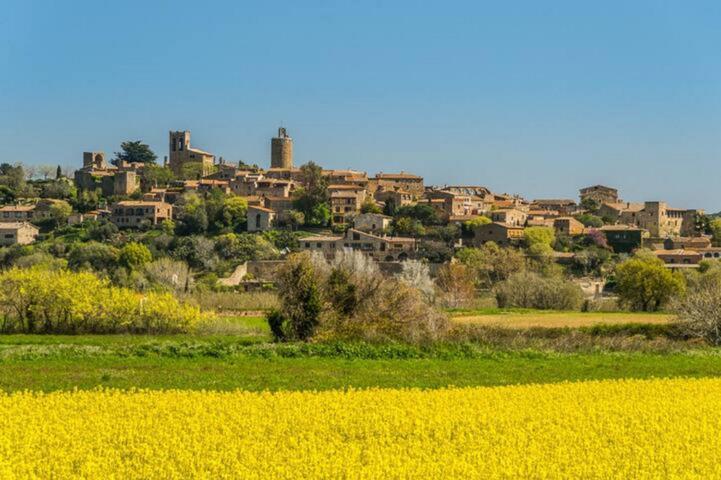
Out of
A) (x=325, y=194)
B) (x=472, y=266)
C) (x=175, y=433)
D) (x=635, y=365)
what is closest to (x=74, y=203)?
(x=325, y=194)

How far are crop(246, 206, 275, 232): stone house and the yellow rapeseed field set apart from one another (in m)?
95.0

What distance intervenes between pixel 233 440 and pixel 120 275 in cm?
6032

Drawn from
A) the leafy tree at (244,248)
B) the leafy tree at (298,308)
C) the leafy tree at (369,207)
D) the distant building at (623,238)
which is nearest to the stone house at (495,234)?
the distant building at (623,238)

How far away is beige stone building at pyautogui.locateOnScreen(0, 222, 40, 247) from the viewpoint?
108900 mm

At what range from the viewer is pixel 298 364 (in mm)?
28969

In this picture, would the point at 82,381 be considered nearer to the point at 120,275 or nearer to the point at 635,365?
the point at 635,365

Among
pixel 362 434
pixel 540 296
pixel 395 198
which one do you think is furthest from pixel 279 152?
pixel 362 434

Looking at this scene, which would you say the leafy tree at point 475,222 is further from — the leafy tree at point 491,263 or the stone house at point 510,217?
the leafy tree at point 491,263

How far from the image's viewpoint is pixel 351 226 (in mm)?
116375

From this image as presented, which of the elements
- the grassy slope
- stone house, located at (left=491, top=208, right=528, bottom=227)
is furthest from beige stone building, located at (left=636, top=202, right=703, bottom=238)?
the grassy slope

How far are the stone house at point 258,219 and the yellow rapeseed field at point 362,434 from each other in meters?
95.0

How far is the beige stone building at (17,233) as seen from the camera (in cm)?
10890

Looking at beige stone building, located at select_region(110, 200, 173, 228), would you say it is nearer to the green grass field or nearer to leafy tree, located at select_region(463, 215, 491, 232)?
leafy tree, located at select_region(463, 215, 491, 232)

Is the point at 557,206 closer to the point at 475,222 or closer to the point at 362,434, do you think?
the point at 475,222
